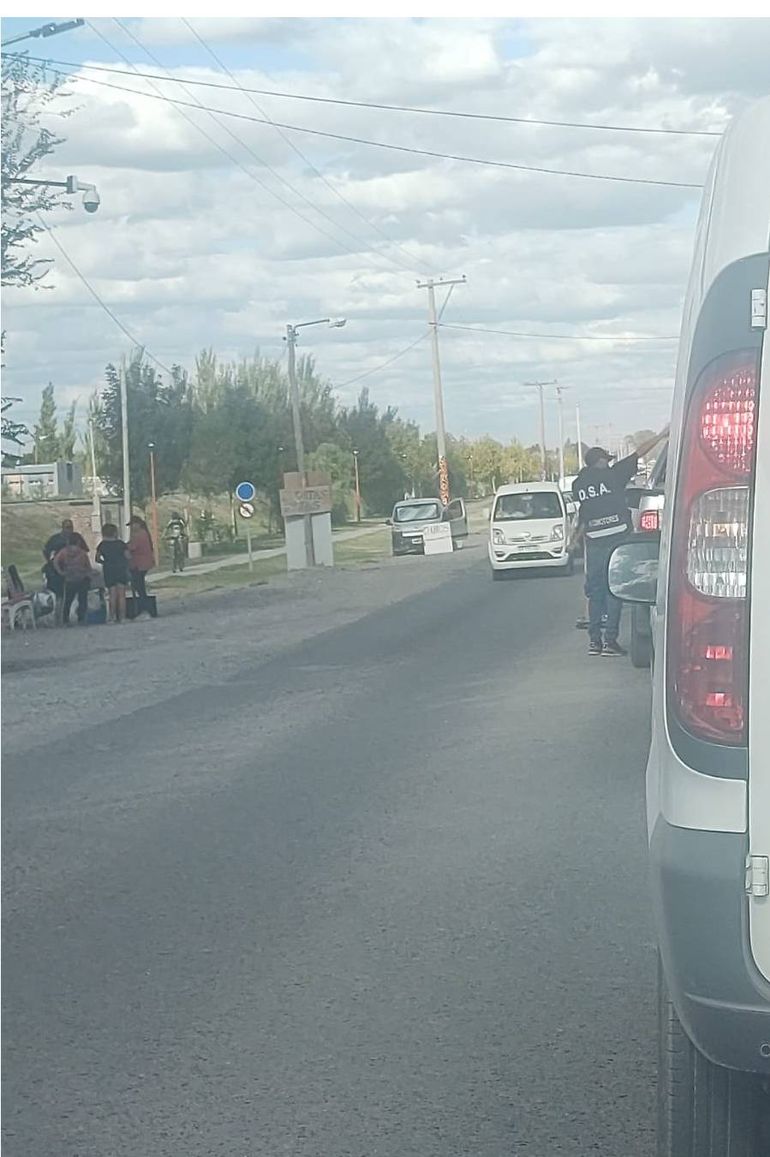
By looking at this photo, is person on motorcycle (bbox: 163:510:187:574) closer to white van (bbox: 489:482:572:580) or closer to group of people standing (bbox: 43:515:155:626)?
group of people standing (bbox: 43:515:155:626)

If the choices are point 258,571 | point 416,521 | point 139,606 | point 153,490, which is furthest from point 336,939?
point 416,521

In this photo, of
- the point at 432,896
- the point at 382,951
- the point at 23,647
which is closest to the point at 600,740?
the point at 432,896

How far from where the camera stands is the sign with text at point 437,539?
115ft

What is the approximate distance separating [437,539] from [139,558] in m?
11.8

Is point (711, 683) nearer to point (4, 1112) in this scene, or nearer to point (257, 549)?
point (4, 1112)

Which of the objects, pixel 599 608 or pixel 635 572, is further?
pixel 599 608

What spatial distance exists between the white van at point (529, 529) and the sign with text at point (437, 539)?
7.95 meters

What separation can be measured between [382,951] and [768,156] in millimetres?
3556

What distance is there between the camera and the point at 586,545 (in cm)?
1421

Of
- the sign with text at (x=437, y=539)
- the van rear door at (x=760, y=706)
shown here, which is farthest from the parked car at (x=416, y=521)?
the van rear door at (x=760, y=706)

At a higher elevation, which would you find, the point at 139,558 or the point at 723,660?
the point at 723,660

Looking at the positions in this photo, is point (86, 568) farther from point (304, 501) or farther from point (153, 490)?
point (304, 501)

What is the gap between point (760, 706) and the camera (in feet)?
9.81

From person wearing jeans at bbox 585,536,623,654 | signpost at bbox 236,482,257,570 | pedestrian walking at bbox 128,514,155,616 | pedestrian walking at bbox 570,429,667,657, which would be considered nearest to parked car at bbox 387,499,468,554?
signpost at bbox 236,482,257,570
